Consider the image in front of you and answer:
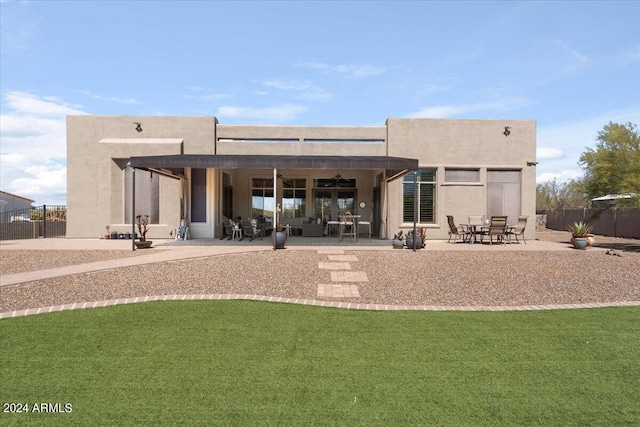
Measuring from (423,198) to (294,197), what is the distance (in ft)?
20.1

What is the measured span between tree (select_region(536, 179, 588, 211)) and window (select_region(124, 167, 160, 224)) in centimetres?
3484

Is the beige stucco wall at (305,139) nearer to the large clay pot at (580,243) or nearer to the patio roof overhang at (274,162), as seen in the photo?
the patio roof overhang at (274,162)

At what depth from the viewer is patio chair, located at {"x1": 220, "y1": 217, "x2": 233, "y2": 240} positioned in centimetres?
1631

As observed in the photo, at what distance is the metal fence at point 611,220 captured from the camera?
21680 mm

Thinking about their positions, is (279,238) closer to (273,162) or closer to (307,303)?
(273,162)

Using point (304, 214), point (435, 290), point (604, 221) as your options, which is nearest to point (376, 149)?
point (304, 214)

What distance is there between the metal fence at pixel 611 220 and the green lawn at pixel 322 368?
18.2m

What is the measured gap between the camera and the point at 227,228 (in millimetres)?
16625

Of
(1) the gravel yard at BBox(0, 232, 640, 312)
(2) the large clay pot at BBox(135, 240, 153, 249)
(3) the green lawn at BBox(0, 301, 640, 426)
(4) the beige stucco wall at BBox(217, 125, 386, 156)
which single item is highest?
(4) the beige stucco wall at BBox(217, 125, 386, 156)

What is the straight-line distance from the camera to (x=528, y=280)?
7754 mm

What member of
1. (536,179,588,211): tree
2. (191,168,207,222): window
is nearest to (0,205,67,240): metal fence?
(191,168,207,222): window

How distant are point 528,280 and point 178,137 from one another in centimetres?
1452

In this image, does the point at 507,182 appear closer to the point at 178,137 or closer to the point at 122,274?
the point at 178,137

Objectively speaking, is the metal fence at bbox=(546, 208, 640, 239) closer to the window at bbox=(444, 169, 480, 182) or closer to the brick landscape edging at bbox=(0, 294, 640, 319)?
the window at bbox=(444, 169, 480, 182)
